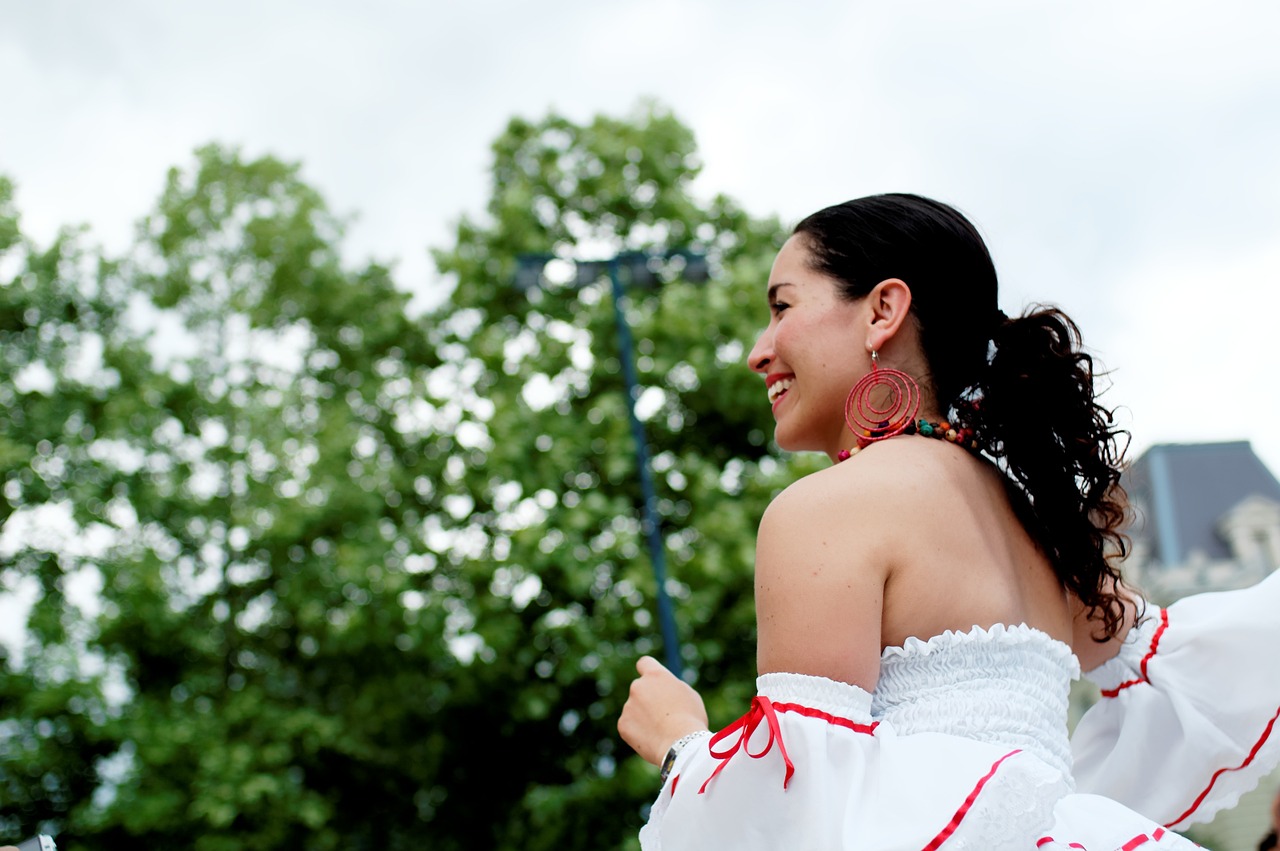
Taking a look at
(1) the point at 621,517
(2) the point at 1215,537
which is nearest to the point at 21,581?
(1) the point at 621,517

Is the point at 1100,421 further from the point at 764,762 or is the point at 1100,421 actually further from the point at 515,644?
the point at 515,644

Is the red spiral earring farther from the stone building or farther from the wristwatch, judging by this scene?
the stone building

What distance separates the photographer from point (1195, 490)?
3484 centimetres

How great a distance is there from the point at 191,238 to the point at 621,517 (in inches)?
264

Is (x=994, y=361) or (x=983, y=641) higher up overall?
(x=994, y=361)

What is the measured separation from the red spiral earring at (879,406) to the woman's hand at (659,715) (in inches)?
19.5

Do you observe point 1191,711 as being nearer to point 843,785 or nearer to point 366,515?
point 843,785

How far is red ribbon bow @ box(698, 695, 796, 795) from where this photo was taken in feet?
5.45

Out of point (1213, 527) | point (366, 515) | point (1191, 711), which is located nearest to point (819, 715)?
point (1191, 711)

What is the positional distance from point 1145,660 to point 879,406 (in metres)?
0.93

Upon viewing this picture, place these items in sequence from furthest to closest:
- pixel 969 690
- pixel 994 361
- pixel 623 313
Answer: pixel 623 313, pixel 994 361, pixel 969 690

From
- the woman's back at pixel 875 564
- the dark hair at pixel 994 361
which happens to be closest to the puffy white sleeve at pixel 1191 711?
the dark hair at pixel 994 361

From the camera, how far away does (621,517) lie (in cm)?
1318

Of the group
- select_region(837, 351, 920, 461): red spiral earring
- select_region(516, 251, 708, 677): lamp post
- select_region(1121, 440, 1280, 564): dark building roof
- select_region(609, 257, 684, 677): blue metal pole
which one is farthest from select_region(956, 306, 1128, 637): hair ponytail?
select_region(1121, 440, 1280, 564): dark building roof
